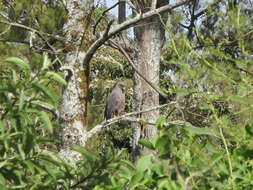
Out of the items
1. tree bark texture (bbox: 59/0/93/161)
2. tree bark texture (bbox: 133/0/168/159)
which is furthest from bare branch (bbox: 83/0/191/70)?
tree bark texture (bbox: 133/0/168/159)

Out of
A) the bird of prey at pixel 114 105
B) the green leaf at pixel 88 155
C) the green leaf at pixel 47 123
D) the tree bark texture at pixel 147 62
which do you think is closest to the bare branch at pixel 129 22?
the green leaf at pixel 88 155

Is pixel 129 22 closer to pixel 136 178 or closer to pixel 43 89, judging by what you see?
pixel 43 89

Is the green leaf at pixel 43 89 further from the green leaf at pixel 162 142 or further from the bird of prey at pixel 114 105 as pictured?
the bird of prey at pixel 114 105

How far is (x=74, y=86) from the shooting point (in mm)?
4684

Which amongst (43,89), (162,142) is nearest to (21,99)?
(43,89)

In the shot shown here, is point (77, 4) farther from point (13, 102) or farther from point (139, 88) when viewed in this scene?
point (139, 88)

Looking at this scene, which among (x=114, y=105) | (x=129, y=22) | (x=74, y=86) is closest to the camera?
(x=129, y=22)

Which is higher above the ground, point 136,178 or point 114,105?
point 136,178

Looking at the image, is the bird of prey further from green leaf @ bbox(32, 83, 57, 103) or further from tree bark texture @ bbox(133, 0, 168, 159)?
green leaf @ bbox(32, 83, 57, 103)

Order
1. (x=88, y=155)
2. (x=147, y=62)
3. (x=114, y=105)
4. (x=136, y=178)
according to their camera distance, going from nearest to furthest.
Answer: (x=136, y=178)
(x=88, y=155)
(x=114, y=105)
(x=147, y=62)

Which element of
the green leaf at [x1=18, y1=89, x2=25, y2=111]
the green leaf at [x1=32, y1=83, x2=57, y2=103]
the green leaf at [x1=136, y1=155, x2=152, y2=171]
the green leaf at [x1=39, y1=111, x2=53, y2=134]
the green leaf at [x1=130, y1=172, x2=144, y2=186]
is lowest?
the green leaf at [x1=130, y1=172, x2=144, y2=186]

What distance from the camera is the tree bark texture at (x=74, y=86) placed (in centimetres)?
461

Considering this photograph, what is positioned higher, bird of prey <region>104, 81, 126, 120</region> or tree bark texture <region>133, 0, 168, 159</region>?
tree bark texture <region>133, 0, 168, 159</region>

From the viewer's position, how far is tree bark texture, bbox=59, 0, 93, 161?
15.1 feet
